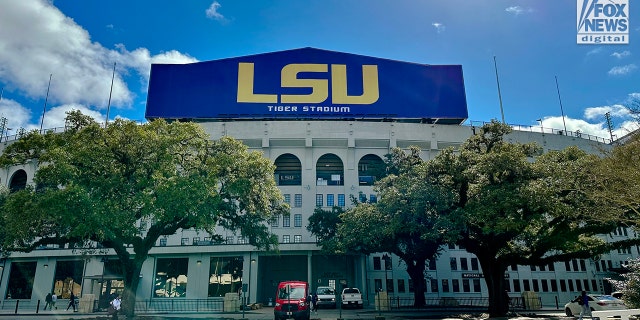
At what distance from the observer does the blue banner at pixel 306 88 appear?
50562mm

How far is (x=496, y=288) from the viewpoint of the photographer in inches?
1073

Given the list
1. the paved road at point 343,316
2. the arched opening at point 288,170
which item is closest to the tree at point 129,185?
the paved road at point 343,316

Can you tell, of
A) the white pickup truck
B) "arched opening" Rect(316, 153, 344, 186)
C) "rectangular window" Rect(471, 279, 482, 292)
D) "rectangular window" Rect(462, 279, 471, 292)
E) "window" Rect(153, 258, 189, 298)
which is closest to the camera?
the white pickup truck

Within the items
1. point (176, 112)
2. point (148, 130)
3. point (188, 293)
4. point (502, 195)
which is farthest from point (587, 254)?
point (176, 112)

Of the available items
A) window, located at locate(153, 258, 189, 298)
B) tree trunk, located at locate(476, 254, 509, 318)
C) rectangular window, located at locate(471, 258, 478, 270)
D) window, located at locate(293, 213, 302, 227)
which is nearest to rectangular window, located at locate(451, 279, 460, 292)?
rectangular window, located at locate(471, 258, 478, 270)

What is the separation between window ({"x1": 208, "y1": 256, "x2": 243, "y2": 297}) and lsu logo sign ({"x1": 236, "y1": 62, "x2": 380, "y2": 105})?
758 inches

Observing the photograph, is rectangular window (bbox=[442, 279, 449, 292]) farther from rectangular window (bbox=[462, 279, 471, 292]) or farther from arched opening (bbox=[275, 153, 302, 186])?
arched opening (bbox=[275, 153, 302, 186])

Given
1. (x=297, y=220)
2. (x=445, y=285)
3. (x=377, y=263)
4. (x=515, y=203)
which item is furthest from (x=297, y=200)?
(x=515, y=203)

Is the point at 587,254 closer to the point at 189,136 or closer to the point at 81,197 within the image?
the point at 189,136

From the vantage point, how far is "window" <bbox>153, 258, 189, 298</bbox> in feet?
145

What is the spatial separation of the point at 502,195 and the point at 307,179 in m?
28.1

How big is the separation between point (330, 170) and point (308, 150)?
373 cm

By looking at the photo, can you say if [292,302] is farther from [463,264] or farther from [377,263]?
[463,264]

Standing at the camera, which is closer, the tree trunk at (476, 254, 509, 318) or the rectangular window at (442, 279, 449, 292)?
the tree trunk at (476, 254, 509, 318)
